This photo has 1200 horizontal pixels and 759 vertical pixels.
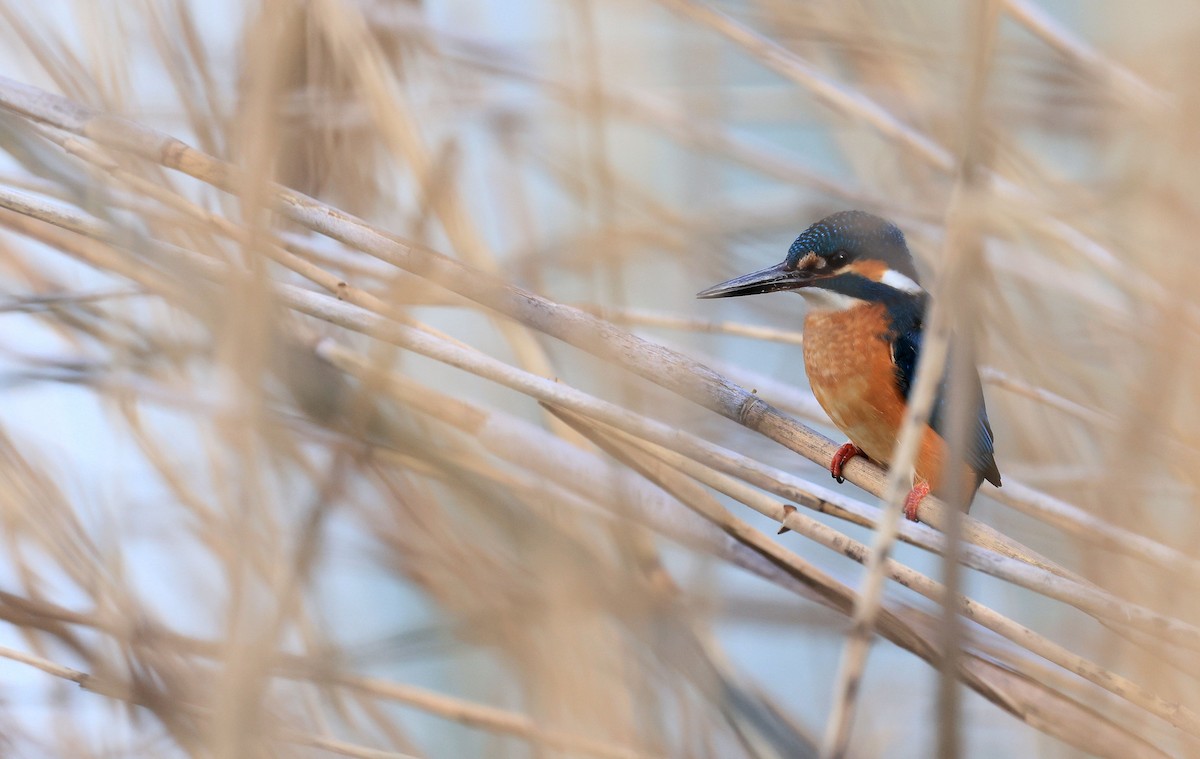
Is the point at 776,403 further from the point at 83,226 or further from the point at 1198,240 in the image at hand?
the point at 83,226

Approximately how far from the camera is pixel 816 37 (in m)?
1.52

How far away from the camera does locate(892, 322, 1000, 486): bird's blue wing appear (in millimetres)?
1219

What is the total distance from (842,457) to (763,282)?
235 millimetres

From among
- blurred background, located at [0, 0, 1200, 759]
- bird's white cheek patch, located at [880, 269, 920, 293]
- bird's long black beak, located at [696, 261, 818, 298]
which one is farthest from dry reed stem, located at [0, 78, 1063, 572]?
bird's white cheek patch, located at [880, 269, 920, 293]

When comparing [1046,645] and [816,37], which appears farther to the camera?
[816,37]

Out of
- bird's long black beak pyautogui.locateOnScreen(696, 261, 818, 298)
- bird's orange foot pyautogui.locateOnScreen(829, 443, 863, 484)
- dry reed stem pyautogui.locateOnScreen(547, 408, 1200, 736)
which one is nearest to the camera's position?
dry reed stem pyautogui.locateOnScreen(547, 408, 1200, 736)

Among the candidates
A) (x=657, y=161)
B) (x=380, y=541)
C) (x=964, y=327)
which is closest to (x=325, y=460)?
(x=380, y=541)

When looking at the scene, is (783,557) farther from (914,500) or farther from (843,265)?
(843,265)

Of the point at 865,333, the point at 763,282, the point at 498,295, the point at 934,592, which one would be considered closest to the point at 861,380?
the point at 865,333

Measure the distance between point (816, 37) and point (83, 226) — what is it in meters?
1.10

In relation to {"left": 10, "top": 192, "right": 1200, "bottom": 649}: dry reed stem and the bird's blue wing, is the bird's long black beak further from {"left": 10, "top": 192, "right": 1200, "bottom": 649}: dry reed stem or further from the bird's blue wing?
{"left": 10, "top": 192, "right": 1200, "bottom": 649}: dry reed stem

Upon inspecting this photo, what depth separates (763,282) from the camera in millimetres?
1208

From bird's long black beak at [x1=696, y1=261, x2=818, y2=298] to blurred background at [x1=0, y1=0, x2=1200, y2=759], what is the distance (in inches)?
2.5

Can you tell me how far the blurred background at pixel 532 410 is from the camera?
74cm
